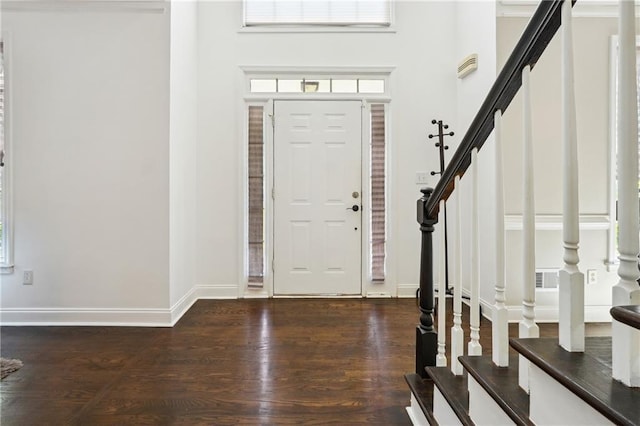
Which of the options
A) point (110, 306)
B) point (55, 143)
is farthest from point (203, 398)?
point (55, 143)

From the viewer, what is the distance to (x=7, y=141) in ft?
10.1

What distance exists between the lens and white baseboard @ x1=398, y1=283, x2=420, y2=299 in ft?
13.0

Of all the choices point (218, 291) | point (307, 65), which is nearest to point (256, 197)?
point (218, 291)

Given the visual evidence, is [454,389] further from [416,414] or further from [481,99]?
[481,99]

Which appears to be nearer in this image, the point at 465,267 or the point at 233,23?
the point at 465,267

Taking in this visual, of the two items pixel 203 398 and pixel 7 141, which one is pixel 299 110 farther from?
pixel 203 398

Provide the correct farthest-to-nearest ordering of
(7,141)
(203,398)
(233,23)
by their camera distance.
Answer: (233,23) < (7,141) < (203,398)

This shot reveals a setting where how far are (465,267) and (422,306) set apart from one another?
2.05m

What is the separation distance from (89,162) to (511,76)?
10.5ft

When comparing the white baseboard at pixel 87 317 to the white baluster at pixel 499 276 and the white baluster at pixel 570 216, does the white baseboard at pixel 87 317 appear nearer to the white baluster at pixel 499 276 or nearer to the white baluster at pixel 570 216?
the white baluster at pixel 499 276

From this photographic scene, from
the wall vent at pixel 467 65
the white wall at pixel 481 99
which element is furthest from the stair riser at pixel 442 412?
the wall vent at pixel 467 65

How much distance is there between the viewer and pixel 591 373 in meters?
0.77

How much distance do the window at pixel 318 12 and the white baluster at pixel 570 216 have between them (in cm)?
347

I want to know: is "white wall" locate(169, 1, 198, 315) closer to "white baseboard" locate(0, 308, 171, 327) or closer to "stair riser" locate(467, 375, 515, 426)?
"white baseboard" locate(0, 308, 171, 327)
